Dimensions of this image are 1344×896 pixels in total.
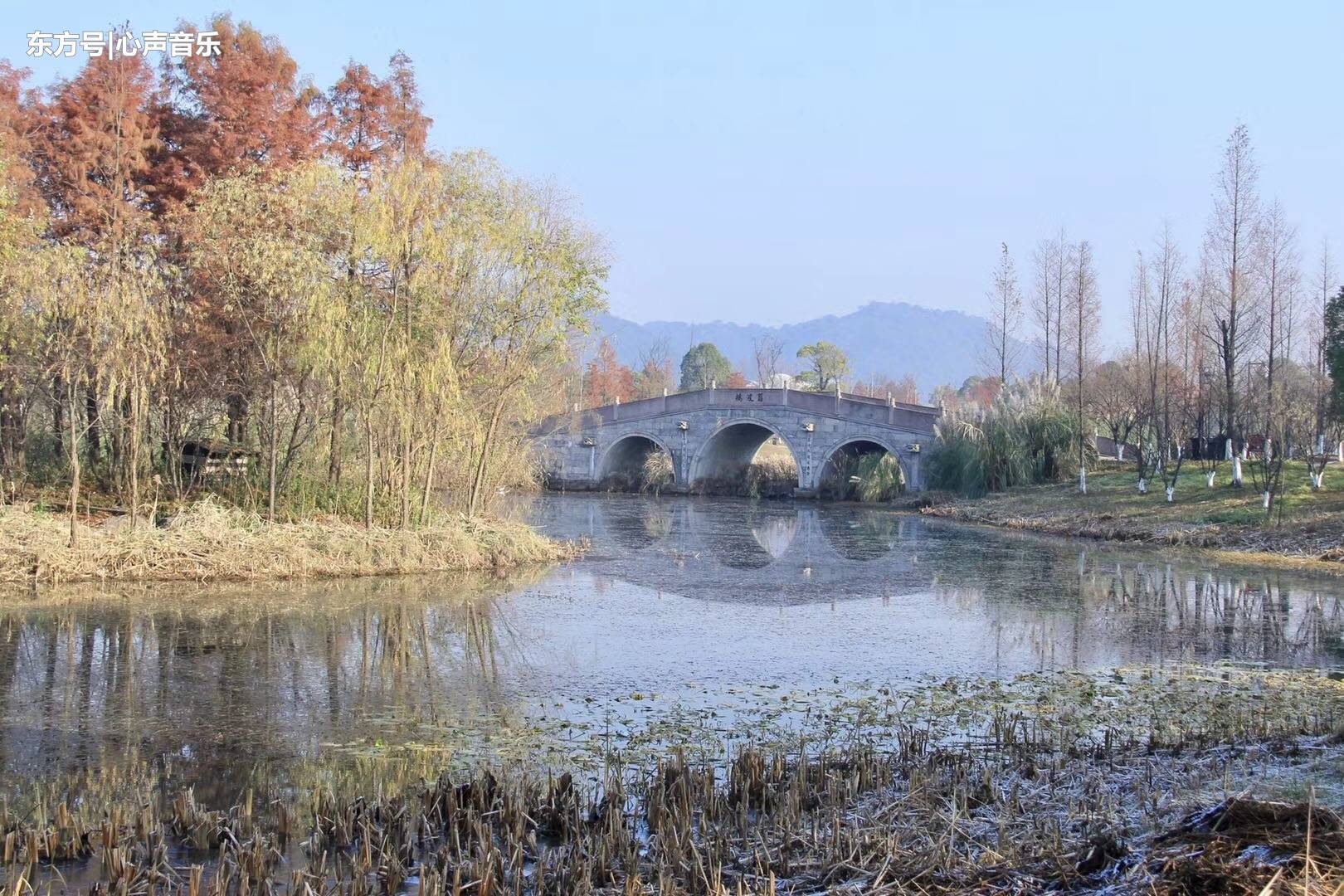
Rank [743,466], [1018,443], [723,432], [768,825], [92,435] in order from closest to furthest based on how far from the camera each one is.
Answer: [768,825], [92,435], [1018,443], [723,432], [743,466]

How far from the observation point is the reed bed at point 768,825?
14.4ft

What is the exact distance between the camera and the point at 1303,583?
618 inches

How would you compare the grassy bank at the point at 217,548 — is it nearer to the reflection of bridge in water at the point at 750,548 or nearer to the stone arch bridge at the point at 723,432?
the reflection of bridge in water at the point at 750,548

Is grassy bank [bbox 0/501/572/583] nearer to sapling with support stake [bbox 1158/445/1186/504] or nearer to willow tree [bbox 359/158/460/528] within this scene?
willow tree [bbox 359/158/460/528]

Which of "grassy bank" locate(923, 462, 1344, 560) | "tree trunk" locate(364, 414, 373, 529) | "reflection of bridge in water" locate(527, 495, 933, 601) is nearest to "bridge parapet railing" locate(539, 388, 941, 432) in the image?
"reflection of bridge in water" locate(527, 495, 933, 601)

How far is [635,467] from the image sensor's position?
41.8 meters

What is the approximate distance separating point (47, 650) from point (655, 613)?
585 centimetres

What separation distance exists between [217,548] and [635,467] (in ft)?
93.9

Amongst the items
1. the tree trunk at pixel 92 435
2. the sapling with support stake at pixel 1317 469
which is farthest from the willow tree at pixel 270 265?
the sapling with support stake at pixel 1317 469

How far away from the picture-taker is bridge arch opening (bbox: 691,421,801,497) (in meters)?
38.2

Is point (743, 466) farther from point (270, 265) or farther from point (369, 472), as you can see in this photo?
point (270, 265)

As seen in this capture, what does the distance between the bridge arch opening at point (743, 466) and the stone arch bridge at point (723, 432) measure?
6 cm

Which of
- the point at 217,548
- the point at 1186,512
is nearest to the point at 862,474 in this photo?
the point at 1186,512

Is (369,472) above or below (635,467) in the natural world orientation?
below
